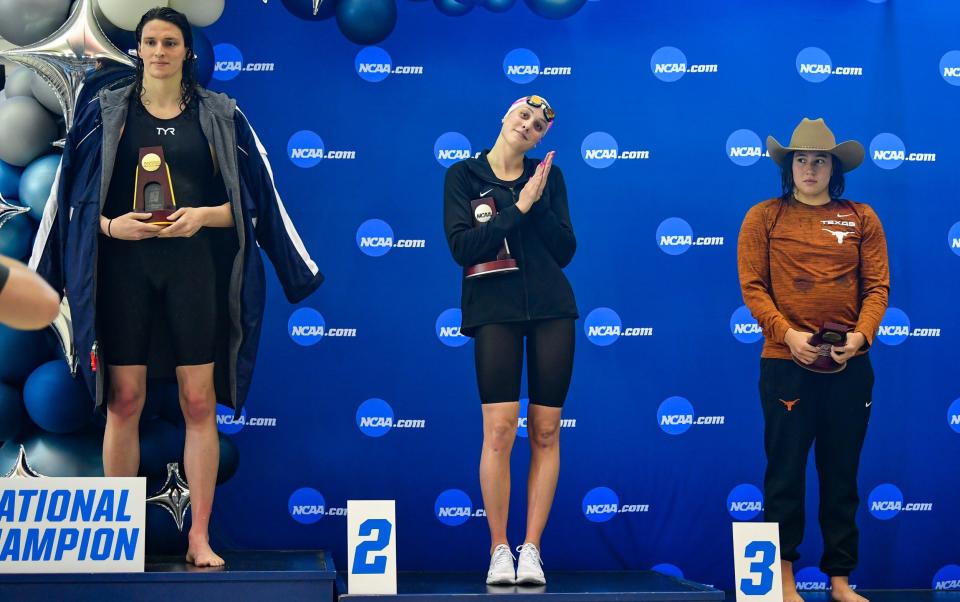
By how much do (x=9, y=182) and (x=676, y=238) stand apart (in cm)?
266

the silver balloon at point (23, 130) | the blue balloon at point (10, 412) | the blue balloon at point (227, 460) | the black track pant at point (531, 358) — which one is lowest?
the blue balloon at point (227, 460)

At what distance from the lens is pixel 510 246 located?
4.09m

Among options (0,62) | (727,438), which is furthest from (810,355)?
(0,62)

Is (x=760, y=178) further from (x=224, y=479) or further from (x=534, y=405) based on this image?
(x=224, y=479)

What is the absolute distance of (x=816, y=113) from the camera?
5055 millimetres

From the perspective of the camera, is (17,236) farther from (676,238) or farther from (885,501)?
(885,501)

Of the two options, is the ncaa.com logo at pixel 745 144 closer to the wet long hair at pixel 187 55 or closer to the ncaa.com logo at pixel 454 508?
the ncaa.com logo at pixel 454 508

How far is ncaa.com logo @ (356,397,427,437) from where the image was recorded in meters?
4.80

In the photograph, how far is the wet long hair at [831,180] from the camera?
14.6 feet

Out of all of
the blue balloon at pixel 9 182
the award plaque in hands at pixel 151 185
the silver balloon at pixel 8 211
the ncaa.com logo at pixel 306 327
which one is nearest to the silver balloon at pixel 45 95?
the blue balloon at pixel 9 182

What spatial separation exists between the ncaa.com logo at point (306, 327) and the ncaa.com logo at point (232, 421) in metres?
0.34

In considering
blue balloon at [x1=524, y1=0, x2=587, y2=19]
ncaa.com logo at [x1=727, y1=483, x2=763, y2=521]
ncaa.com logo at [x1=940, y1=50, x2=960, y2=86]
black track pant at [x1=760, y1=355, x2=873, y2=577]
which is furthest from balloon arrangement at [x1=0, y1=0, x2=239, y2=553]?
ncaa.com logo at [x1=940, y1=50, x2=960, y2=86]

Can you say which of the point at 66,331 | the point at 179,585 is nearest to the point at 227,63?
the point at 66,331

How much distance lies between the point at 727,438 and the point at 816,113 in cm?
146
